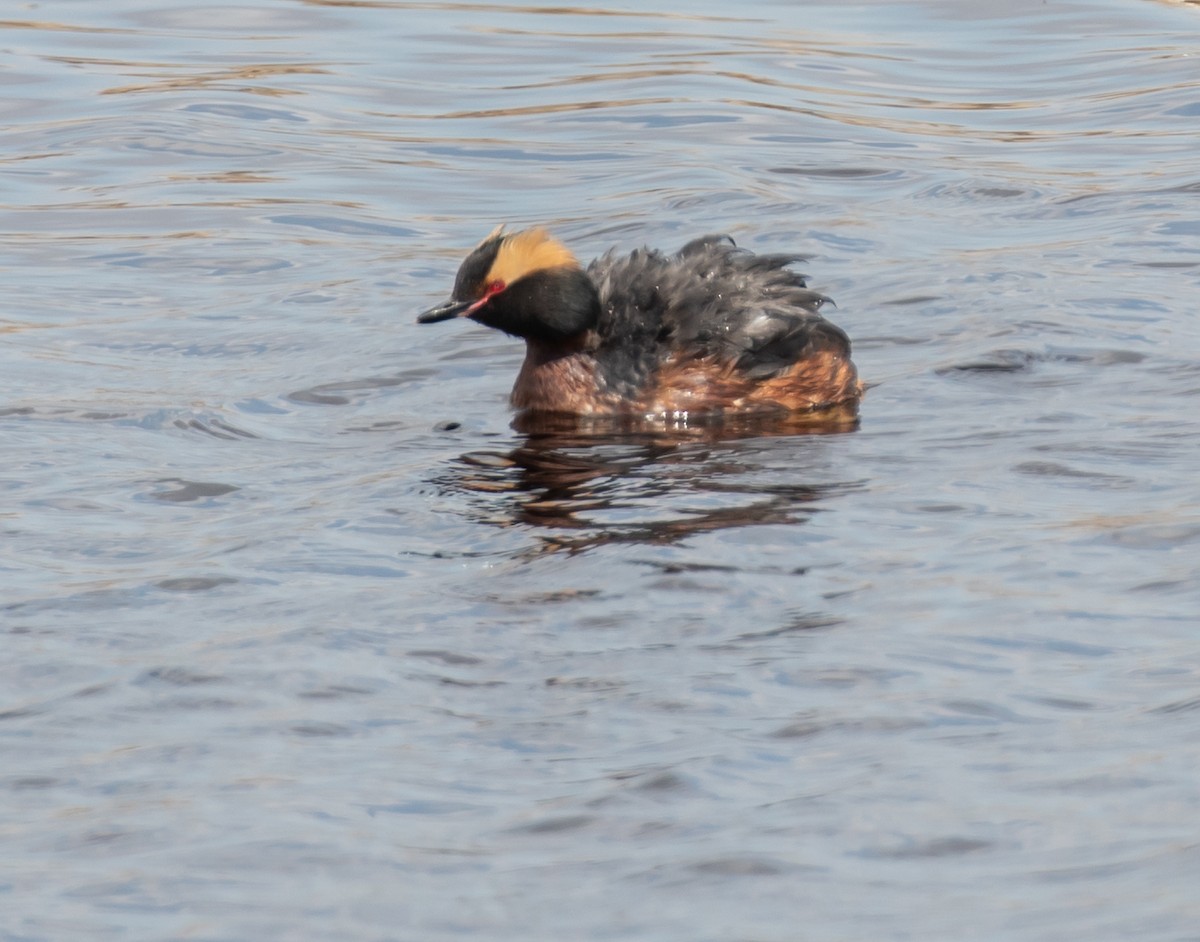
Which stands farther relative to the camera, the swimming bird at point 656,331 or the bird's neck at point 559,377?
the bird's neck at point 559,377

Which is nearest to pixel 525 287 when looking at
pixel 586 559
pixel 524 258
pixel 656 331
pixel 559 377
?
pixel 524 258

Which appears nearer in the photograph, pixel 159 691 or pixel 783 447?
pixel 159 691

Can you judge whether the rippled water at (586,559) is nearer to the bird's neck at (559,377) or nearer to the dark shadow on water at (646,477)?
the dark shadow on water at (646,477)

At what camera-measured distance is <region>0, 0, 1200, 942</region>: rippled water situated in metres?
5.58

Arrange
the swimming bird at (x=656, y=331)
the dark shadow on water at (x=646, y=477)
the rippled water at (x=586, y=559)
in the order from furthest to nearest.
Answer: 1. the swimming bird at (x=656, y=331)
2. the dark shadow on water at (x=646, y=477)
3. the rippled water at (x=586, y=559)

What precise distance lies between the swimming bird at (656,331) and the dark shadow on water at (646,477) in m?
0.14

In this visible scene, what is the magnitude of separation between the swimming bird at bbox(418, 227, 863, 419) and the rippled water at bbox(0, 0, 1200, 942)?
0.34m

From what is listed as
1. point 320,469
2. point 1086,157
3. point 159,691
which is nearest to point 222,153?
point 1086,157

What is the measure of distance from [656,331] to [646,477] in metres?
1.51

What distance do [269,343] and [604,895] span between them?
22.6 ft

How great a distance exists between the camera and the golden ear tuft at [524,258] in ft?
34.4

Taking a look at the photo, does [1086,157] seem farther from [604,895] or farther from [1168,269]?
[604,895]

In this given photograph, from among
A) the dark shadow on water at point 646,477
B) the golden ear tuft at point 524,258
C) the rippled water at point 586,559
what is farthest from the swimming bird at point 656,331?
the rippled water at point 586,559

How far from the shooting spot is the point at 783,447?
9.73m
